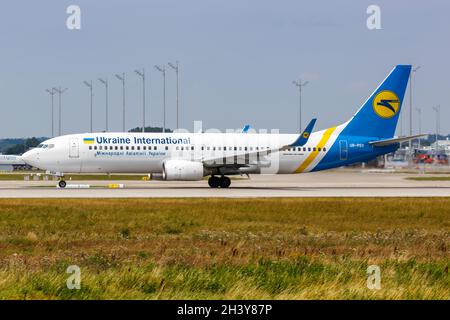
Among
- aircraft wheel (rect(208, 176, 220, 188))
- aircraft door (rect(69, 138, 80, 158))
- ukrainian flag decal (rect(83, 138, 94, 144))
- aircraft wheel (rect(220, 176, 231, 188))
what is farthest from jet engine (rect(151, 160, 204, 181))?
aircraft door (rect(69, 138, 80, 158))

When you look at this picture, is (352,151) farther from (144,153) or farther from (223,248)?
(223,248)

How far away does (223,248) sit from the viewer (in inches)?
841

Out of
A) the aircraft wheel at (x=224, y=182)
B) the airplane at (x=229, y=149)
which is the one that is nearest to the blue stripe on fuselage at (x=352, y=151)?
the airplane at (x=229, y=149)

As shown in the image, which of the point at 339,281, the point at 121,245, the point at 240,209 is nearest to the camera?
the point at 339,281

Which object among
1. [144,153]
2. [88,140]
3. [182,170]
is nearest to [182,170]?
[182,170]

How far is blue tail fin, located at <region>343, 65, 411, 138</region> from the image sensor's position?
57500 mm

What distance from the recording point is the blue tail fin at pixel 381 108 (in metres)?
57.5

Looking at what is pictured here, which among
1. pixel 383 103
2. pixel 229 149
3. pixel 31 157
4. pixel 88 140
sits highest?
pixel 383 103

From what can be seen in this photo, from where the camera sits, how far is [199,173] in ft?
169

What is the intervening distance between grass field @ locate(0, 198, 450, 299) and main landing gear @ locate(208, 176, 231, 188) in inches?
639

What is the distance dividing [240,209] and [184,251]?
1357 cm

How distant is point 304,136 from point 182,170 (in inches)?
331
